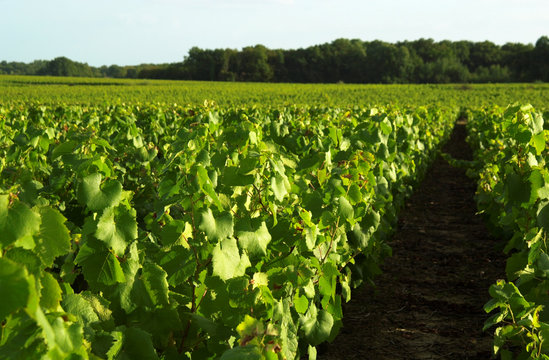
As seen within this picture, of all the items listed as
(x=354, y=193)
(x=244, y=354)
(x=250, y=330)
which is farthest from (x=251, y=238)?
(x=354, y=193)

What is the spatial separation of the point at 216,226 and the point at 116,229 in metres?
0.39

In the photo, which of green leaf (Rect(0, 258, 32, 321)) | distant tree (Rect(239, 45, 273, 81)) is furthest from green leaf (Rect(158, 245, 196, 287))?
distant tree (Rect(239, 45, 273, 81))

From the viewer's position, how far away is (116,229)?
203 cm

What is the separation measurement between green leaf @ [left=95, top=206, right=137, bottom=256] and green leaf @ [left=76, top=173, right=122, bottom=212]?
0.04 meters

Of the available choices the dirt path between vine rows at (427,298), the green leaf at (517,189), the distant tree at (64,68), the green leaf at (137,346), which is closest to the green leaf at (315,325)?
the green leaf at (137,346)

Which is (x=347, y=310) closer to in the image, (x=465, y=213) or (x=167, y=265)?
(x=167, y=265)

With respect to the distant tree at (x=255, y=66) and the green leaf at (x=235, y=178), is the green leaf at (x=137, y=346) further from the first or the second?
the distant tree at (x=255, y=66)

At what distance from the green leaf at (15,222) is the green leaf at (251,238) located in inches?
44.3

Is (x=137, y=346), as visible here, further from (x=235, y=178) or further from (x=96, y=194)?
(x=235, y=178)

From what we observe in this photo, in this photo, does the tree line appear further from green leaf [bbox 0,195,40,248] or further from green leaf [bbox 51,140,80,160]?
green leaf [bbox 0,195,40,248]

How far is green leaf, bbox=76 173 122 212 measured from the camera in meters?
1.97

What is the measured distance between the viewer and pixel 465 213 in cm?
995

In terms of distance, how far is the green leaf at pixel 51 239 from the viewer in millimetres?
1512

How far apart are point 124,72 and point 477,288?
146029mm
